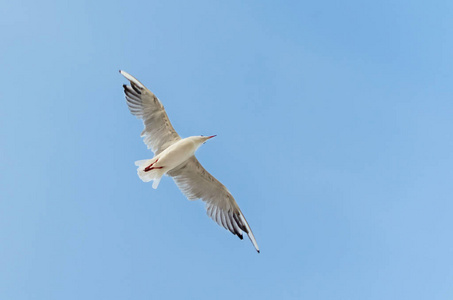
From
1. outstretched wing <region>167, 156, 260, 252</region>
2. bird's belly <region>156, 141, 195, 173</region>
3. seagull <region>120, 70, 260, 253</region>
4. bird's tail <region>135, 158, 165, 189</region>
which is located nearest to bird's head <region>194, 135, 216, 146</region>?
seagull <region>120, 70, 260, 253</region>

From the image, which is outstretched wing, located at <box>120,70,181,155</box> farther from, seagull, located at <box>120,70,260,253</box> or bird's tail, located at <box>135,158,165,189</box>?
bird's tail, located at <box>135,158,165,189</box>

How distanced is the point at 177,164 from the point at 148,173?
0.73 metres

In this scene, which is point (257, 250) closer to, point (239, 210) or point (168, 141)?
point (239, 210)

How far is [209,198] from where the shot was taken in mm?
15016

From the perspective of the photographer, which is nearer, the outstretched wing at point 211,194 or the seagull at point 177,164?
the seagull at point 177,164

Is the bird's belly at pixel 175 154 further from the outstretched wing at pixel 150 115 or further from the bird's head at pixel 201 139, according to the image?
the outstretched wing at pixel 150 115

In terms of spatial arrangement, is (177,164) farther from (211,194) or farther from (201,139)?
(211,194)

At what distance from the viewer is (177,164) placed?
1434cm

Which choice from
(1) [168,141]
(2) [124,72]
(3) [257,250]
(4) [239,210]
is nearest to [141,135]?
(1) [168,141]

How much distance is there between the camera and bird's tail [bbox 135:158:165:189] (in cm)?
1408

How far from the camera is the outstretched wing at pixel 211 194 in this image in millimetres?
14766

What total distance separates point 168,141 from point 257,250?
3.43 meters

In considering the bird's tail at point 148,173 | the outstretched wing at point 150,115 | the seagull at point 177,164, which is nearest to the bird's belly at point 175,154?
the seagull at point 177,164

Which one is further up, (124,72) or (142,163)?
(124,72)
